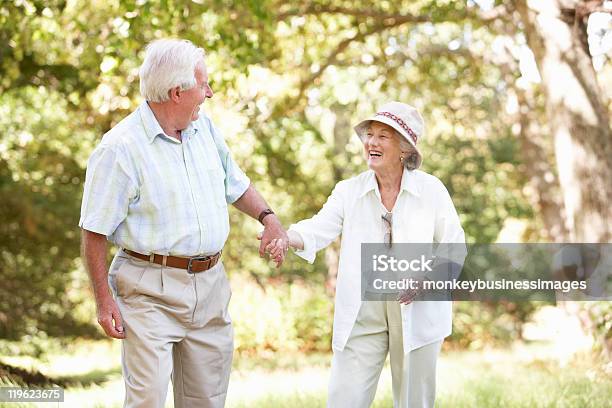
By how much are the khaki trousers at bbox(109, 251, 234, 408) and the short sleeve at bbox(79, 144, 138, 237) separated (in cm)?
23

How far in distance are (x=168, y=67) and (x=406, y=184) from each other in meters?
1.26

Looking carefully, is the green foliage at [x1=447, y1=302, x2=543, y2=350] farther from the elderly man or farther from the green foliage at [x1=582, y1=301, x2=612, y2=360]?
the elderly man

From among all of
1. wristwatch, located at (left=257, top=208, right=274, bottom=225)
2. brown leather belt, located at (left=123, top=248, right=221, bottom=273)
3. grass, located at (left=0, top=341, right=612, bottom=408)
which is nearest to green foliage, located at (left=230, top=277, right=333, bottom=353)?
grass, located at (left=0, top=341, right=612, bottom=408)

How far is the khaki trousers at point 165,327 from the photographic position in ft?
12.0

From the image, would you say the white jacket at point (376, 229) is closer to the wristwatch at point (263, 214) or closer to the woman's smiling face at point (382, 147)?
the woman's smiling face at point (382, 147)

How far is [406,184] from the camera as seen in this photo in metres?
4.24

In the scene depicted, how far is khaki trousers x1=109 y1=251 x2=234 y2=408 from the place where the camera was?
3664 millimetres

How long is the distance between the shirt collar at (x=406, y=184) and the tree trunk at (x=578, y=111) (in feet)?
13.5

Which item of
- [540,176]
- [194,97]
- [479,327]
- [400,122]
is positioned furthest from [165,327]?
[479,327]

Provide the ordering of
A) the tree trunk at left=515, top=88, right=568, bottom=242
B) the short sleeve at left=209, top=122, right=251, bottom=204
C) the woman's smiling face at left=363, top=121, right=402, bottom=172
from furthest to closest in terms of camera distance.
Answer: the tree trunk at left=515, top=88, right=568, bottom=242 < the woman's smiling face at left=363, top=121, right=402, bottom=172 < the short sleeve at left=209, top=122, right=251, bottom=204

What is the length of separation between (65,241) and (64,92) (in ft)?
6.58

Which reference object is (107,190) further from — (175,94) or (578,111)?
(578,111)

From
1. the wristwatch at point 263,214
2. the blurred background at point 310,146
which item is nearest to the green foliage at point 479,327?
the blurred background at point 310,146

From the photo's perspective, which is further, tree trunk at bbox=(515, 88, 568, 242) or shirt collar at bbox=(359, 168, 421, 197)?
tree trunk at bbox=(515, 88, 568, 242)
